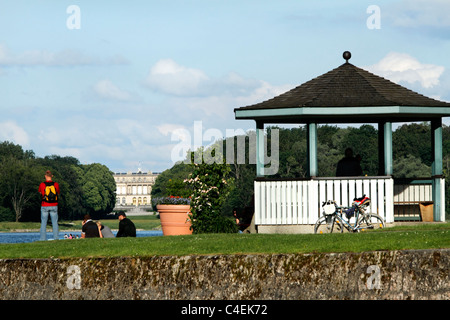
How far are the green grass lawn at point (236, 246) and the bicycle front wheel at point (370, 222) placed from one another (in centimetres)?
368

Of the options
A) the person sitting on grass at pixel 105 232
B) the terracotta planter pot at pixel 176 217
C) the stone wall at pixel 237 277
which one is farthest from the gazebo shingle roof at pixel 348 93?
the stone wall at pixel 237 277

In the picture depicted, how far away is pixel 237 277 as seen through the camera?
42.9ft

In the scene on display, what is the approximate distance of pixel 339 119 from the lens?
22.5 meters

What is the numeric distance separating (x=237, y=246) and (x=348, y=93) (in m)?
7.95

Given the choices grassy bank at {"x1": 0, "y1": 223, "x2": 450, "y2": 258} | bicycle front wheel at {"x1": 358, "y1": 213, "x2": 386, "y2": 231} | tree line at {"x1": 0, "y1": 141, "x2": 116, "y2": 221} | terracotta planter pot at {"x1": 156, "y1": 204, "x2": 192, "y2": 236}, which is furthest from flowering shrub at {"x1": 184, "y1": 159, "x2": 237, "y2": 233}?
tree line at {"x1": 0, "y1": 141, "x2": 116, "y2": 221}

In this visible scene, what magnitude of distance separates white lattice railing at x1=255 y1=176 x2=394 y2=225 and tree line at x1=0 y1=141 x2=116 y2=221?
89.0 metres

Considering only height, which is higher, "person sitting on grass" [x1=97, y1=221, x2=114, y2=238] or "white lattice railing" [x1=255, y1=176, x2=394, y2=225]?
"white lattice railing" [x1=255, y1=176, x2=394, y2=225]

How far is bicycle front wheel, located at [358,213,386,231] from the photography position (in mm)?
18984

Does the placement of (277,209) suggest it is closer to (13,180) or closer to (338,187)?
(338,187)

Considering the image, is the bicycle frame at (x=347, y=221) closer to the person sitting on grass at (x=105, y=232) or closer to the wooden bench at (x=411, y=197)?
the wooden bench at (x=411, y=197)

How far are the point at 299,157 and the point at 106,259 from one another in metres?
83.1

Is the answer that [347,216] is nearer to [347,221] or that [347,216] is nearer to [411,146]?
[347,221]

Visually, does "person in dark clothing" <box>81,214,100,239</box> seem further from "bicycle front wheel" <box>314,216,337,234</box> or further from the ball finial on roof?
the ball finial on roof

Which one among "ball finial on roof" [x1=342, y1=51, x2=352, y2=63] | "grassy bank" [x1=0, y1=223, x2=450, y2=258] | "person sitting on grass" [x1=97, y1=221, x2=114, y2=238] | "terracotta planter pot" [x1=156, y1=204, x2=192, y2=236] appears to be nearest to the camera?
"grassy bank" [x1=0, y1=223, x2=450, y2=258]
